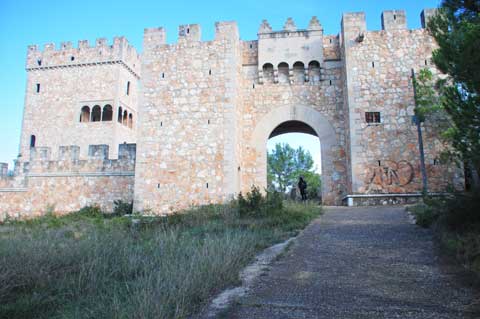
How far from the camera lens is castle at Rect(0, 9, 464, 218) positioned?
460 inches

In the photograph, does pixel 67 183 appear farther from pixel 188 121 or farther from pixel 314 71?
pixel 314 71

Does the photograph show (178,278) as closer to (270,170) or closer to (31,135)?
(31,135)

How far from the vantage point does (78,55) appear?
93.7ft

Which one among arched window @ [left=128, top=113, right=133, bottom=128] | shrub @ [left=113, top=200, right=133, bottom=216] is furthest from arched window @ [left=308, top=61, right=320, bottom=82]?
arched window @ [left=128, top=113, right=133, bottom=128]

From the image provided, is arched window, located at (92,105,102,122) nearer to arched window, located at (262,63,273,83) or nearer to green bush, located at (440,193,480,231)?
arched window, located at (262,63,273,83)

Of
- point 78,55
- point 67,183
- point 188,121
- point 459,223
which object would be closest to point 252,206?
point 459,223

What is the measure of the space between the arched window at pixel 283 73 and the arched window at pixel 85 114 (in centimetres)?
2064

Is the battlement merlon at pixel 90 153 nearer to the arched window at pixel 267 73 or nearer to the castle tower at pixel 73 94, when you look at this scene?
the arched window at pixel 267 73

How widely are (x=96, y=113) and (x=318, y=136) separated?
2250cm

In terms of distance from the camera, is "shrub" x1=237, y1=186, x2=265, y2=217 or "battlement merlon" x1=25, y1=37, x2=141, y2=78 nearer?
"shrub" x1=237, y1=186, x2=265, y2=217

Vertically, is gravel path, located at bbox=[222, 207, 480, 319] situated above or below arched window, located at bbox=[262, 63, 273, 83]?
below

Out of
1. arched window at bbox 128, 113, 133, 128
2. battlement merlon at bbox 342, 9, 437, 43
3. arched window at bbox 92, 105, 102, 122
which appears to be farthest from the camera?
arched window at bbox 128, 113, 133, 128

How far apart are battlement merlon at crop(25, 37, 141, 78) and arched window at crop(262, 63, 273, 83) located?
738 inches

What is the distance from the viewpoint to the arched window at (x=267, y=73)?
13427mm
